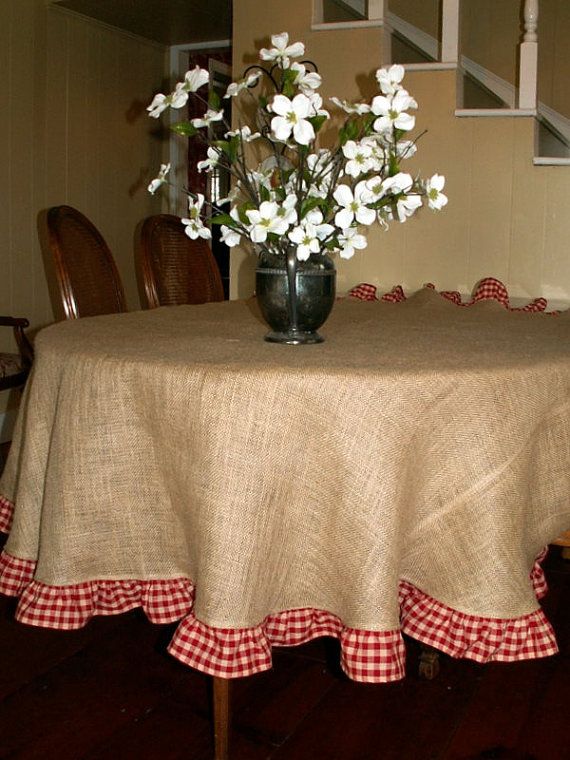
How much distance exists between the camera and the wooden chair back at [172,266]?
2.48 m

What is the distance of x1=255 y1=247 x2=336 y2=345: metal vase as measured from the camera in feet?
4.83

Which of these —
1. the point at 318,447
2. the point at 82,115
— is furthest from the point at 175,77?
the point at 318,447

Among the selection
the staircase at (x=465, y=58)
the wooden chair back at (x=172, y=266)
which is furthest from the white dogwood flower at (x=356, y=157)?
the staircase at (x=465, y=58)

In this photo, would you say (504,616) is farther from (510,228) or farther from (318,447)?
(510,228)

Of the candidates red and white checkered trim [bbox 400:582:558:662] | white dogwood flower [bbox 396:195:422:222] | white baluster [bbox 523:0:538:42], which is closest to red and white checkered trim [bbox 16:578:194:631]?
red and white checkered trim [bbox 400:582:558:662]

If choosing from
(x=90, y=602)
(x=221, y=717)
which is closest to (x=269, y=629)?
(x=221, y=717)

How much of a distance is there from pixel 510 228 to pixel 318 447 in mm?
2130

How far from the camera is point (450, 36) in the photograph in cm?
305

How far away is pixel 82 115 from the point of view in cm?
458

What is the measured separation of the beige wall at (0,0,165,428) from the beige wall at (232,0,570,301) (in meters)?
1.38

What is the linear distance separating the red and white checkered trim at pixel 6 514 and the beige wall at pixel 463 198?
78.2 inches

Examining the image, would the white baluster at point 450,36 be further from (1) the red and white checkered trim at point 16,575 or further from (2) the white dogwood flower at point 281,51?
(1) the red and white checkered trim at point 16,575

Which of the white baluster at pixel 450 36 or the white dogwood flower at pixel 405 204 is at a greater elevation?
the white baluster at pixel 450 36

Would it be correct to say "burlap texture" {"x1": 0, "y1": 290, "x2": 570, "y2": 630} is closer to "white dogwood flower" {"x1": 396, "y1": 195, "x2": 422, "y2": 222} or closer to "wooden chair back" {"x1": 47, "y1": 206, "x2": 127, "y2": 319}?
"white dogwood flower" {"x1": 396, "y1": 195, "x2": 422, "y2": 222}
